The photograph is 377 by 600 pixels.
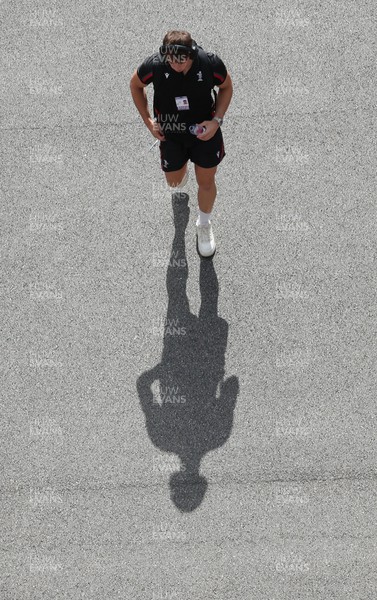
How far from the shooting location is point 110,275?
755 cm

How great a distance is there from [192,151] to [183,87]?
2.19ft

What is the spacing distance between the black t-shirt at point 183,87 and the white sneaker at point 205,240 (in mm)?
1265

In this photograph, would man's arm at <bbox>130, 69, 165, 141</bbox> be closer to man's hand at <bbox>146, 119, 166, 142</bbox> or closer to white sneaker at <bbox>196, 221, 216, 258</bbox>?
man's hand at <bbox>146, 119, 166, 142</bbox>

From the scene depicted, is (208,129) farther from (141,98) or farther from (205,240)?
(205,240)

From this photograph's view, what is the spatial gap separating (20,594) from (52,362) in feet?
6.57

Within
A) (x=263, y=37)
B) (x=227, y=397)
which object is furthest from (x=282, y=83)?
(x=227, y=397)

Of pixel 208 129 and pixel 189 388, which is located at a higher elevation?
pixel 208 129

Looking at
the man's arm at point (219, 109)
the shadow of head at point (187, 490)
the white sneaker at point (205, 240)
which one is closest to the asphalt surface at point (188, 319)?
the shadow of head at point (187, 490)

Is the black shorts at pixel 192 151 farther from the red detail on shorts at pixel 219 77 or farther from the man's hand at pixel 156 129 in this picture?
the red detail on shorts at pixel 219 77

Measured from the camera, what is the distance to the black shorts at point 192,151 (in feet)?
21.4

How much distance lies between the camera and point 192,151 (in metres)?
6.62

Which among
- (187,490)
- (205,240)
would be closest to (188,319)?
(205,240)

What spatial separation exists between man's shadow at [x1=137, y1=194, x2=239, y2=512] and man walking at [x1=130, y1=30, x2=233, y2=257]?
1.12 metres

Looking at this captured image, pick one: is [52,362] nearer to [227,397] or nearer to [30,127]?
[227,397]
